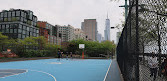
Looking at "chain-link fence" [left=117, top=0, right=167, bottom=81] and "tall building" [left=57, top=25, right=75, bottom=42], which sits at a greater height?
"tall building" [left=57, top=25, right=75, bottom=42]

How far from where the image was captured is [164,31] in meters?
1.83

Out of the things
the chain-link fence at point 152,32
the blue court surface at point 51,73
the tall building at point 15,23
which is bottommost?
the blue court surface at point 51,73

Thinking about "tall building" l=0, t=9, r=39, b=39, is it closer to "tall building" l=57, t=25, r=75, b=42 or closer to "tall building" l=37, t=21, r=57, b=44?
"tall building" l=37, t=21, r=57, b=44

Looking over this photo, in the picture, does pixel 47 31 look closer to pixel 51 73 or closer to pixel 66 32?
pixel 66 32

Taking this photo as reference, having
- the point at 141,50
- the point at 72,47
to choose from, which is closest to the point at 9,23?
the point at 72,47

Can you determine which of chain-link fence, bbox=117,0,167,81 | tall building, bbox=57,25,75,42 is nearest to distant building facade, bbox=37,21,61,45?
tall building, bbox=57,25,75,42

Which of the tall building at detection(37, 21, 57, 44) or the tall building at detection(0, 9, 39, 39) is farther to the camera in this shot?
the tall building at detection(37, 21, 57, 44)

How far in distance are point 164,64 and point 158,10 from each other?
0.78 meters

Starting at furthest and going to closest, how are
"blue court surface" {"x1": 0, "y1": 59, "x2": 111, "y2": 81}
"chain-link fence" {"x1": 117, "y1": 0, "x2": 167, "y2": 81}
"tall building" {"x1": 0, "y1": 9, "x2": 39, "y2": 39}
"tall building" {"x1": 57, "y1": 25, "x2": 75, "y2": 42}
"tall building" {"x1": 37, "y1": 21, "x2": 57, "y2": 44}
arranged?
"tall building" {"x1": 57, "y1": 25, "x2": 75, "y2": 42} → "tall building" {"x1": 37, "y1": 21, "x2": 57, "y2": 44} → "tall building" {"x1": 0, "y1": 9, "x2": 39, "y2": 39} → "blue court surface" {"x1": 0, "y1": 59, "x2": 111, "y2": 81} → "chain-link fence" {"x1": 117, "y1": 0, "x2": 167, "y2": 81}

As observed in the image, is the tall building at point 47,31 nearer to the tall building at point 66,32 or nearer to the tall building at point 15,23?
the tall building at point 15,23

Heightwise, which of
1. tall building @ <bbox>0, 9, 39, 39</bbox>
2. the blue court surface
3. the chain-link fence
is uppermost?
tall building @ <bbox>0, 9, 39, 39</bbox>

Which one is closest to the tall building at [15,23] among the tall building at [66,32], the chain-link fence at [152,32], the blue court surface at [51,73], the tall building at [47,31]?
the tall building at [47,31]

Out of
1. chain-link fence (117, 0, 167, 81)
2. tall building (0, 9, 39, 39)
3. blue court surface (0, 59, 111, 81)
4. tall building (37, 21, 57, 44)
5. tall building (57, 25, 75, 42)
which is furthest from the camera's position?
tall building (57, 25, 75, 42)

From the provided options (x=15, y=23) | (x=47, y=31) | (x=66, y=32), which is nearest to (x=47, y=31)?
(x=47, y=31)
